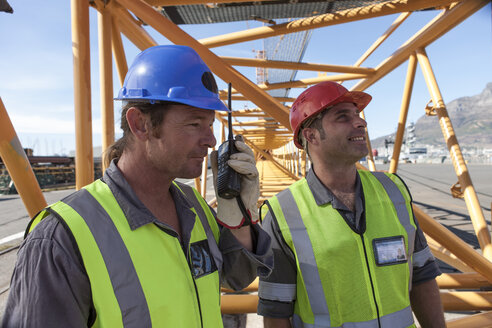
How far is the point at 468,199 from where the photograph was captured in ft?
9.74

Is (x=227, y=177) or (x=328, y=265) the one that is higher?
(x=227, y=177)

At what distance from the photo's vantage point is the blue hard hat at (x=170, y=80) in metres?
1.15

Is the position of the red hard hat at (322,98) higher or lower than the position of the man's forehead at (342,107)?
higher

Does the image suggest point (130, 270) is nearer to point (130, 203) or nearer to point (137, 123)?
point (130, 203)

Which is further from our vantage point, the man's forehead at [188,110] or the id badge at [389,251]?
the id badge at [389,251]

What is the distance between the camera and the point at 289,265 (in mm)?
1514

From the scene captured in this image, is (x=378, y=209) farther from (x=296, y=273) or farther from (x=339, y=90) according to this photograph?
(x=339, y=90)

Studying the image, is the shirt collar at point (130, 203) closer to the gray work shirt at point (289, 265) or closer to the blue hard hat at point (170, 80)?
the blue hard hat at point (170, 80)

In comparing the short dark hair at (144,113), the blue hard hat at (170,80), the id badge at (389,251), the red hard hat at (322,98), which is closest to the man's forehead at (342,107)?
the red hard hat at (322,98)

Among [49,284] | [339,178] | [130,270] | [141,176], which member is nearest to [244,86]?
[339,178]

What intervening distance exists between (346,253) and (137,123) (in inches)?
43.5

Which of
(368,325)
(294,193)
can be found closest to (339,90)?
(294,193)

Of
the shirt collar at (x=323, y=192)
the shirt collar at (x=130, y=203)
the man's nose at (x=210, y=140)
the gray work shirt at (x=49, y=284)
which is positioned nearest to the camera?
the gray work shirt at (x=49, y=284)

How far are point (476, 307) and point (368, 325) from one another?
1318 millimetres
